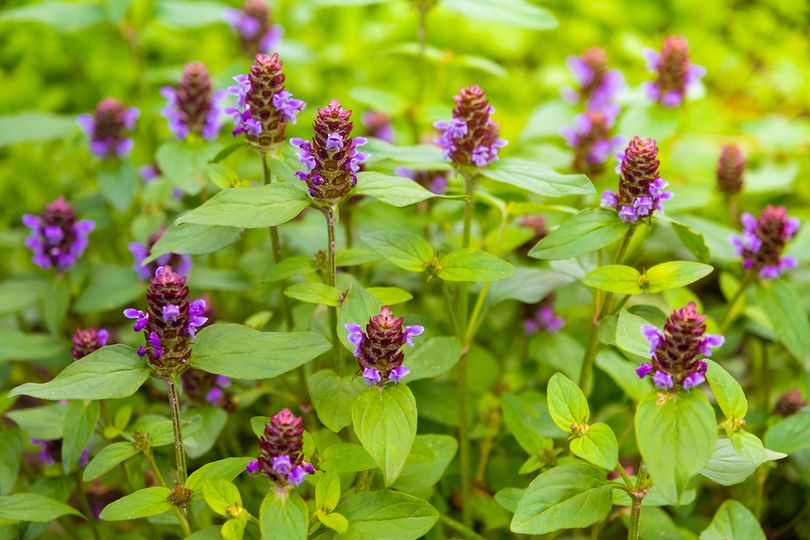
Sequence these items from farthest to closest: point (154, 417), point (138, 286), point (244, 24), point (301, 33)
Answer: point (301, 33)
point (244, 24)
point (138, 286)
point (154, 417)

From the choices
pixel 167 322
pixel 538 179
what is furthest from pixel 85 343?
pixel 538 179

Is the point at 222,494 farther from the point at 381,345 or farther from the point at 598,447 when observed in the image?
the point at 598,447

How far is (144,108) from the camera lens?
10.9ft

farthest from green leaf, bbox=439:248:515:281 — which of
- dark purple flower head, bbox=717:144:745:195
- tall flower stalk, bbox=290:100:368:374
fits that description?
dark purple flower head, bbox=717:144:745:195

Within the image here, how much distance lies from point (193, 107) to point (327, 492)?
1358mm

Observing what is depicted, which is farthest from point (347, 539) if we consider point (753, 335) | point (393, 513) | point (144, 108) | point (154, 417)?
point (144, 108)

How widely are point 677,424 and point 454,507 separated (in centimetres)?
118

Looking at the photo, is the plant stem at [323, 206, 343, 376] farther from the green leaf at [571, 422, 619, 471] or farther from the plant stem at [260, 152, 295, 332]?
the green leaf at [571, 422, 619, 471]

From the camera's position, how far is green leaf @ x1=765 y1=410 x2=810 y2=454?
76.8 inches

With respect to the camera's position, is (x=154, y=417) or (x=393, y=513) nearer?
(x=393, y=513)

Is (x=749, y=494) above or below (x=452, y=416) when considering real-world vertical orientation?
below

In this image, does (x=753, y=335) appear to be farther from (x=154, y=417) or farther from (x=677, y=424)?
(x=154, y=417)

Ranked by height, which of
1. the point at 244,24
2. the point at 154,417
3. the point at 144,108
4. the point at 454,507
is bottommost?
the point at 454,507

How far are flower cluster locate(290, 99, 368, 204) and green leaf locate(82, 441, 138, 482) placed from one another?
0.67 meters
